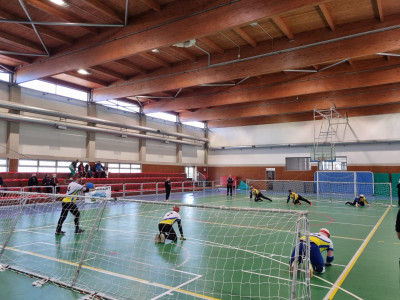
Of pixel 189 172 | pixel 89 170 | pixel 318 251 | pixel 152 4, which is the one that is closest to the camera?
pixel 318 251

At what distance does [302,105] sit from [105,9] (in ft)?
64.9

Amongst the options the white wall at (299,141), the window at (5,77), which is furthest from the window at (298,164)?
the window at (5,77)

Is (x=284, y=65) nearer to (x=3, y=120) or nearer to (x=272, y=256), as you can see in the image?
(x=272, y=256)

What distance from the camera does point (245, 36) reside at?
46.6 ft

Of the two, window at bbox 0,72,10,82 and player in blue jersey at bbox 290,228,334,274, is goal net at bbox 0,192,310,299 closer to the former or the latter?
player in blue jersey at bbox 290,228,334,274

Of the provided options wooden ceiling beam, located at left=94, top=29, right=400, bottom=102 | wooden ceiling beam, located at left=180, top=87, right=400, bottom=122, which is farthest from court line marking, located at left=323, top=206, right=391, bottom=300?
wooden ceiling beam, located at left=180, top=87, right=400, bottom=122

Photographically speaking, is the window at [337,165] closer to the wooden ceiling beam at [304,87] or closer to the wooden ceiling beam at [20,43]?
the wooden ceiling beam at [304,87]

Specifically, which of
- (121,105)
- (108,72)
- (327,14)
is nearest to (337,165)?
(327,14)

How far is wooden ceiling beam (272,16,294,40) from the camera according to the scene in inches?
493

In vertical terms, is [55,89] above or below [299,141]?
above

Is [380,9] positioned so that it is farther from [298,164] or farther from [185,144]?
[185,144]

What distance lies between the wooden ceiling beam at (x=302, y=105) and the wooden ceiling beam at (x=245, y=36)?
1220 cm

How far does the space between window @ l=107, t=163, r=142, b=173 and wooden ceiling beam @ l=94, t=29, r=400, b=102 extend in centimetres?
880

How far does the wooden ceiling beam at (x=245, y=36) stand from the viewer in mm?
13602
